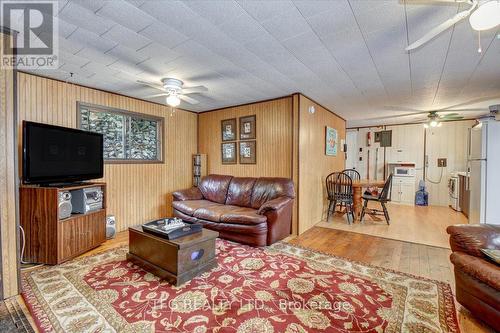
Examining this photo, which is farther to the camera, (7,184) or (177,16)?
(7,184)

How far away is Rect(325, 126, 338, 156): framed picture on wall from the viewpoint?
5.02 meters

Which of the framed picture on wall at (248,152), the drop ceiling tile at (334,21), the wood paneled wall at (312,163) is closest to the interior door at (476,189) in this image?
the wood paneled wall at (312,163)

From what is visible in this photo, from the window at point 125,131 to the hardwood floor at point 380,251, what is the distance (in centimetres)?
139

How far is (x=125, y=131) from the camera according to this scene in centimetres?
404

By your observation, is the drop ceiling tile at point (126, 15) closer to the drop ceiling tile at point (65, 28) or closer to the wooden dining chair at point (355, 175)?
the drop ceiling tile at point (65, 28)

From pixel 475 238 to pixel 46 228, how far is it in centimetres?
423

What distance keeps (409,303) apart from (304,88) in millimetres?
2973

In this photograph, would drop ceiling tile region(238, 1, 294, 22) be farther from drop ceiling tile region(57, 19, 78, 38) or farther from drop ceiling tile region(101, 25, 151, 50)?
drop ceiling tile region(57, 19, 78, 38)

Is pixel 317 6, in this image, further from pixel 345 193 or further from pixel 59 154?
pixel 345 193

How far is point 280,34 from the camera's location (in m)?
2.07

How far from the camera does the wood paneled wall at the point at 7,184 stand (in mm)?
1907

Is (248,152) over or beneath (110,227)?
over

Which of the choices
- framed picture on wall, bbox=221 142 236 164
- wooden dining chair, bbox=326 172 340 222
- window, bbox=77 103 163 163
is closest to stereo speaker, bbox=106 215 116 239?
window, bbox=77 103 163 163

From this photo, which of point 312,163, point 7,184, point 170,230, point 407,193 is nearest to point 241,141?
point 312,163
